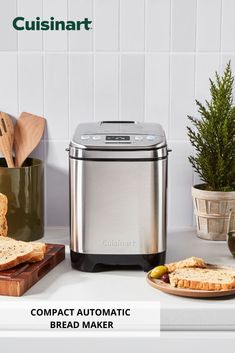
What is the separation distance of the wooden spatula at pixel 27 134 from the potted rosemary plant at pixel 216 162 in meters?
0.40

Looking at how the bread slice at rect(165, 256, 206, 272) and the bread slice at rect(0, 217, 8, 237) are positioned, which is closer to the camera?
the bread slice at rect(165, 256, 206, 272)

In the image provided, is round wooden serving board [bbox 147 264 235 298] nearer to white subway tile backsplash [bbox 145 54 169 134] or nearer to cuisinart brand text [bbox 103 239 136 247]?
cuisinart brand text [bbox 103 239 136 247]

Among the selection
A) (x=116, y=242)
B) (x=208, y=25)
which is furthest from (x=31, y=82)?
(x=116, y=242)

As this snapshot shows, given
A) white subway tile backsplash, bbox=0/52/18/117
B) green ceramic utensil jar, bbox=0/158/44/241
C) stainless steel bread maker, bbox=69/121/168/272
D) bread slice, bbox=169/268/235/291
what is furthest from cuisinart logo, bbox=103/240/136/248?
white subway tile backsplash, bbox=0/52/18/117

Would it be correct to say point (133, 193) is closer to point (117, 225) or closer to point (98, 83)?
point (117, 225)

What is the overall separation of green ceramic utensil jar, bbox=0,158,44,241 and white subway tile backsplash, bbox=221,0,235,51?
58 centimetres

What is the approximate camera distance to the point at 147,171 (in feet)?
5.61

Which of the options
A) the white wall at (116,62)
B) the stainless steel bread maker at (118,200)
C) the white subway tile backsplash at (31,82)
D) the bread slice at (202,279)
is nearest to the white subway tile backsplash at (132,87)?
the white wall at (116,62)

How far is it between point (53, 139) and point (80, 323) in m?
0.71

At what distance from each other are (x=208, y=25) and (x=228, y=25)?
0.05 m

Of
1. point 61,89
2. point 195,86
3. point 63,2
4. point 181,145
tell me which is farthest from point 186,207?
point 63,2

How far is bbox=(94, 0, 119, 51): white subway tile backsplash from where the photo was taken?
2074 millimetres

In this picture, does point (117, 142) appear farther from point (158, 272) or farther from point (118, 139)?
point (158, 272)

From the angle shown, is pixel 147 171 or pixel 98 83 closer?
pixel 147 171
